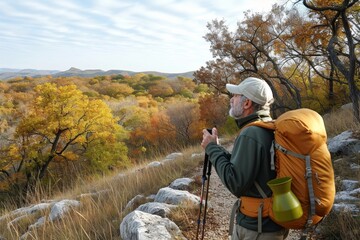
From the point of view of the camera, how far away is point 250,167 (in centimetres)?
184

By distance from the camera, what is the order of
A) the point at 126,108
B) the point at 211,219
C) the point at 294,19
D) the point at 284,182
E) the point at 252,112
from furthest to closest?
the point at 126,108 < the point at 294,19 < the point at 211,219 < the point at 252,112 < the point at 284,182

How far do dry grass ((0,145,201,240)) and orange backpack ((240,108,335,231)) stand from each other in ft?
8.15

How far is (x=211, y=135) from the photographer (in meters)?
2.23

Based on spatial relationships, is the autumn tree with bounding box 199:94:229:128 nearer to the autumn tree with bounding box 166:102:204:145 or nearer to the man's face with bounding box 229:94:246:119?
the autumn tree with bounding box 166:102:204:145

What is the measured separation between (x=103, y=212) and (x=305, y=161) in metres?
3.56

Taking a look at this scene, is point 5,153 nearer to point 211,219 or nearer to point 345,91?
point 211,219

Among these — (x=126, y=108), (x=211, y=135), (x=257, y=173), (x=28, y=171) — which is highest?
(x=211, y=135)

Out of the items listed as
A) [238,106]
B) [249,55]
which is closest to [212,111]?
[249,55]

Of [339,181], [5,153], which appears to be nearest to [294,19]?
[339,181]

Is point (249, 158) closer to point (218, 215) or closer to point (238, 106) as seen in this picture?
point (238, 106)

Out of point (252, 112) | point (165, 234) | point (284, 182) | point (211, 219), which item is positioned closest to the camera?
point (284, 182)

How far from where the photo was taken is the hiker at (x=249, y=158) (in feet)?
6.06

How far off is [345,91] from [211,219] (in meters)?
19.4

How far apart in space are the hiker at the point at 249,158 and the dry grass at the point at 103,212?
83.6 inches
